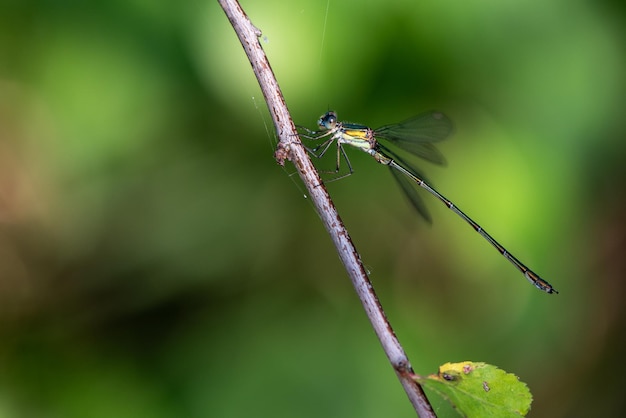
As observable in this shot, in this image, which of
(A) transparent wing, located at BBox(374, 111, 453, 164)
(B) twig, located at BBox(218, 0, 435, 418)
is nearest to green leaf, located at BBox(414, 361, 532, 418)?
(B) twig, located at BBox(218, 0, 435, 418)

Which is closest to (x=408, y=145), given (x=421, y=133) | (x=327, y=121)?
(x=421, y=133)

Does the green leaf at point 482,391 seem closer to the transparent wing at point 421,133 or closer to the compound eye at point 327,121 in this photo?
the compound eye at point 327,121

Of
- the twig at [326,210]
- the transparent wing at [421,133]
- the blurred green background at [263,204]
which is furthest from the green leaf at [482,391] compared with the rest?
the transparent wing at [421,133]

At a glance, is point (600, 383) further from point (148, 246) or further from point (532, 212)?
point (148, 246)

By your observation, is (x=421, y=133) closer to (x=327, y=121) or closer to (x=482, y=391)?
(x=327, y=121)

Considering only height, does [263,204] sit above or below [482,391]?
above

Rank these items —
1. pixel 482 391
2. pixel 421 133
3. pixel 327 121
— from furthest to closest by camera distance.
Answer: pixel 421 133
pixel 327 121
pixel 482 391
